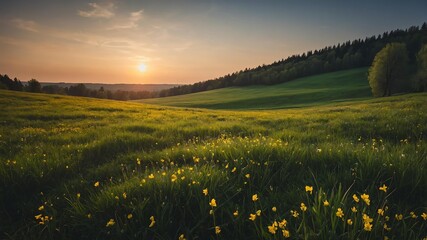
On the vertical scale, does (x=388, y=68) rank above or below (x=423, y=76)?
above

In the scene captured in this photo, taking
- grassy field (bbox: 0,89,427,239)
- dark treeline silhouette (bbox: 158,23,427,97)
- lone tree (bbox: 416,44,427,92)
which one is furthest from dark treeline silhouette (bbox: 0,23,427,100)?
grassy field (bbox: 0,89,427,239)

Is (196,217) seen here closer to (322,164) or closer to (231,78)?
(322,164)

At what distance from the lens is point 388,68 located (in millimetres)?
61812

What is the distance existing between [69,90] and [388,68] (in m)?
145

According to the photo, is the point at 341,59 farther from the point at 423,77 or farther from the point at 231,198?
the point at 231,198

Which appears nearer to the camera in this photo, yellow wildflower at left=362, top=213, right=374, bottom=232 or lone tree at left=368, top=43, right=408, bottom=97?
yellow wildflower at left=362, top=213, right=374, bottom=232

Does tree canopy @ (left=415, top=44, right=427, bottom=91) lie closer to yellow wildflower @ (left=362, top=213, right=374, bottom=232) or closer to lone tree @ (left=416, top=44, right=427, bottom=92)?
lone tree @ (left=416, top=44, right=427, bottom=92)

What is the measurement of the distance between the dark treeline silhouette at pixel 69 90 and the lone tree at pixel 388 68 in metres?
105

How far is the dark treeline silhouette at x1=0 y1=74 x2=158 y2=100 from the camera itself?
93.2 metres

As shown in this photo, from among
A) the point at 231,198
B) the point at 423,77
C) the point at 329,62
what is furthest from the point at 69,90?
the point at 231,198

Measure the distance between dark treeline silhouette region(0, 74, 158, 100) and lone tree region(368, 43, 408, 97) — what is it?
105 meters

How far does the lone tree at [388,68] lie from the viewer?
200 ft

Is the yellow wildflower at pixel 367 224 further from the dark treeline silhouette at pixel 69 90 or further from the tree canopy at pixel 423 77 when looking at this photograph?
the dark treeline silhouette at pixel 69 90

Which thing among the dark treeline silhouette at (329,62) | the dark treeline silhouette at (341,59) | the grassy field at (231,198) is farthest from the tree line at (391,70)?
the grassy field at (231,198)
